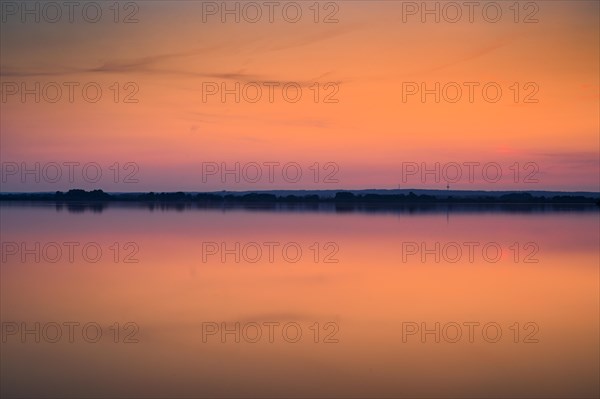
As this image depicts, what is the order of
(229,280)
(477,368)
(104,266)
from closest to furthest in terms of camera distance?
(477,368) → (229,280) → (104,266)

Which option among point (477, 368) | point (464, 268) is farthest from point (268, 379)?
point (464, 268)

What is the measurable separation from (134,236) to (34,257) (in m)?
7.75

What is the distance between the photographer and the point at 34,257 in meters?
18.6

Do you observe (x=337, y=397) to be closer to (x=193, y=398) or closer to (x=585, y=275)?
(x=193, y=398)

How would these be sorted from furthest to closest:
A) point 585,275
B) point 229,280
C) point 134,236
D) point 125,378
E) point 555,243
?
1. point 134,236
2. point 555,243
3. point 585,275
4. point 229,280
5. point 125,378

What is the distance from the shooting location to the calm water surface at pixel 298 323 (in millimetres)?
7539

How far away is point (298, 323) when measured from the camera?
34.1 feet

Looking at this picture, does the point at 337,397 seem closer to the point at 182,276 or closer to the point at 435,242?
the point at 182,276

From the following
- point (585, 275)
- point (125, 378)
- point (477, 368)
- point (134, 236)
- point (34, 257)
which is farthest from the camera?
point (134, 236)

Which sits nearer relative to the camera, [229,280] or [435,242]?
[229,280]

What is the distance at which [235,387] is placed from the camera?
731 cm

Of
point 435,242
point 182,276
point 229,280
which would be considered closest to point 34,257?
point 182,276

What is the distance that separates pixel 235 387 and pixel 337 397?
110cm

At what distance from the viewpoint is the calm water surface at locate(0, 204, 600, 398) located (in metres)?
7.54
